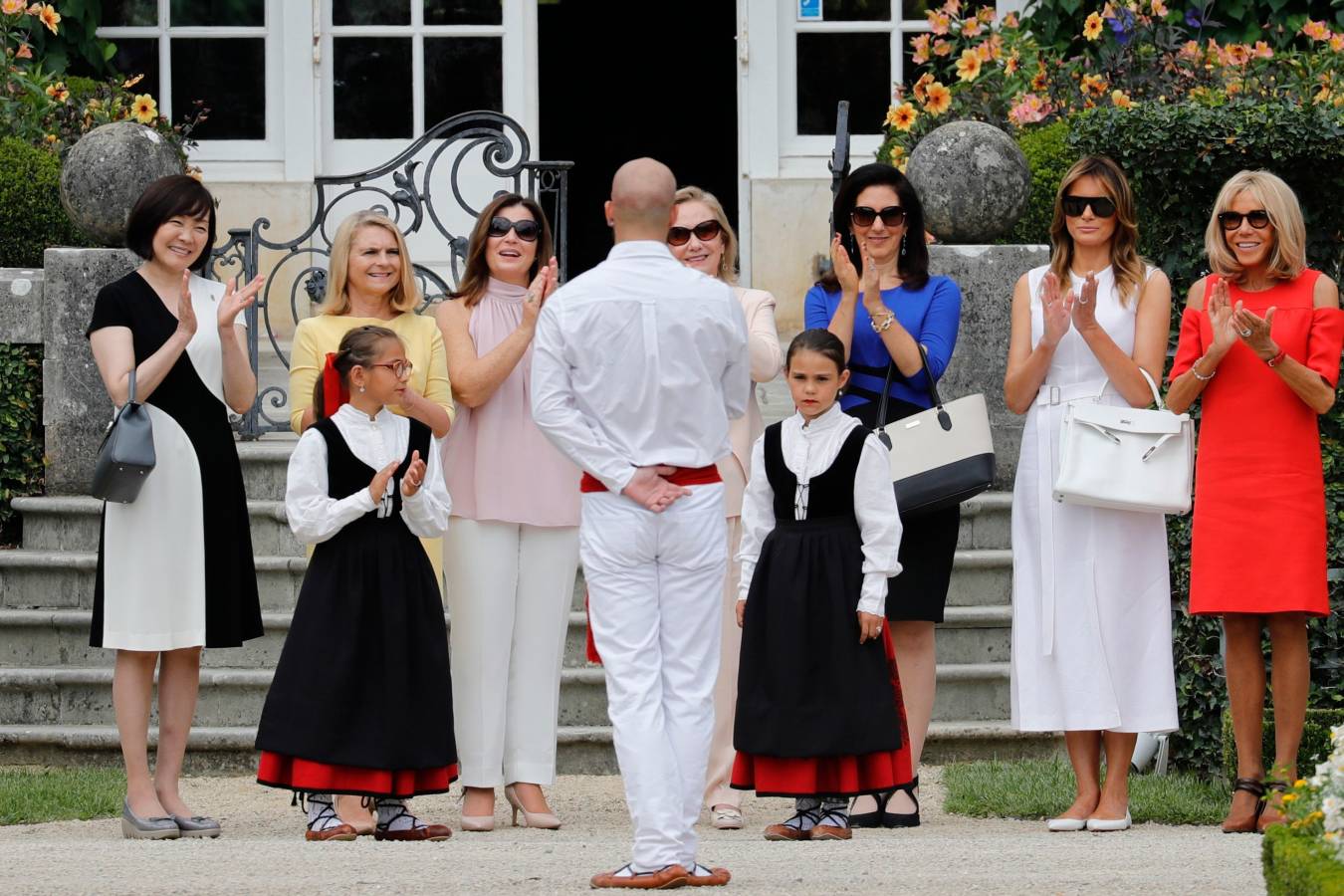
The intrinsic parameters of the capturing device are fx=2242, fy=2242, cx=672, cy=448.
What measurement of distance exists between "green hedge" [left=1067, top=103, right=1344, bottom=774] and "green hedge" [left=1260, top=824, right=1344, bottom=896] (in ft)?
7.68

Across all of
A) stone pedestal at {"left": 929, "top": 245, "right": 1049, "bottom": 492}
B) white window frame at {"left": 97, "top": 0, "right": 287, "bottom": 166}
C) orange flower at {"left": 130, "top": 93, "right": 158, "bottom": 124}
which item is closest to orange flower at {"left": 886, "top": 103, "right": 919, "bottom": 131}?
stone pedestal at {"left": 929, "top": 245, "right": 1049, "bottom": 492}

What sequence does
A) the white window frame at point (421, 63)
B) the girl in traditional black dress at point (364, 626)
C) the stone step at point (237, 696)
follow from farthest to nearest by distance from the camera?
the white window frame at point (421, 63)
the stone step at point (237, 696)
the girl in traditional black dress at point (364, 626)

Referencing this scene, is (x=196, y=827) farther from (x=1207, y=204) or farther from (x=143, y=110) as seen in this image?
(x=143, y=110)

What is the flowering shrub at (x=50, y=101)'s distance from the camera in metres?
9.95

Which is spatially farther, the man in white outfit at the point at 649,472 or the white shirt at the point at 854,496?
the white shirt at the point at 854,496

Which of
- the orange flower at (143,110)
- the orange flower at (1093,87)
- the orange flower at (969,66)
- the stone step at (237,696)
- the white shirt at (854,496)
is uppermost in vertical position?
the orange flower at (969,66)

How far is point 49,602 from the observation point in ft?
27.0

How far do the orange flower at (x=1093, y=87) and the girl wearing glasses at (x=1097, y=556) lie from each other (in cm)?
401

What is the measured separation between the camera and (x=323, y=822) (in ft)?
20.0

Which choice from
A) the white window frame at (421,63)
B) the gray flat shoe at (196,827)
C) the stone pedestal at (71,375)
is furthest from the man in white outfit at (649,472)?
the white window frame at (421,63)

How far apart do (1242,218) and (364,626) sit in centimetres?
267

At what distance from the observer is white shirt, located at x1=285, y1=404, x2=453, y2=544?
6008mm

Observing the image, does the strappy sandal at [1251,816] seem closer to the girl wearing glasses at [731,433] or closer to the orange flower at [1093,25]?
the girl wearing glasses at [731,433]

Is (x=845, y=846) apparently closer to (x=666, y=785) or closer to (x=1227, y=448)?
(x=666, y=785)
